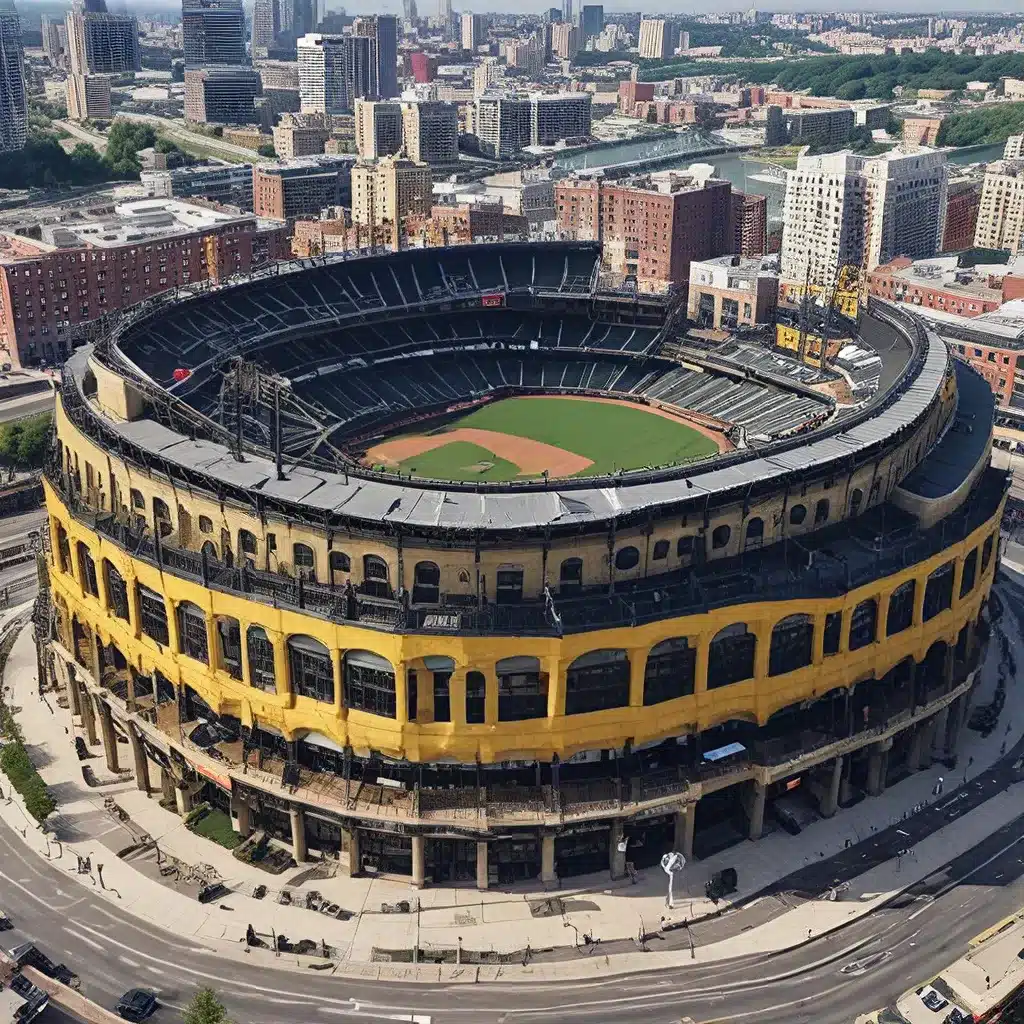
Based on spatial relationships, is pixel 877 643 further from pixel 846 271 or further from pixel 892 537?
pixel 846 271

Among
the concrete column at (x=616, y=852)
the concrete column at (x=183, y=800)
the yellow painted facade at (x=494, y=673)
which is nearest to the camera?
the yellow painted facade at (x=494, y=673)

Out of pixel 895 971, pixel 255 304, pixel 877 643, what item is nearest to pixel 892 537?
pixel 877 643

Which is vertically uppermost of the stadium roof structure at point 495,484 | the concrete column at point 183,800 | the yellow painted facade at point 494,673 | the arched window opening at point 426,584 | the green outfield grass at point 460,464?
the stadium roof structure at point 495,484

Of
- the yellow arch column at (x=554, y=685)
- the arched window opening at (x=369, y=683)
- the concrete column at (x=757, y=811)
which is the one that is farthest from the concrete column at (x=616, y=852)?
the arched window opening at (x=369, y=683)

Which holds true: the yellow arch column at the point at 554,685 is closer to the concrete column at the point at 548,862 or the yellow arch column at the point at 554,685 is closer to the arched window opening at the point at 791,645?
the concrete column at the point at 548,862

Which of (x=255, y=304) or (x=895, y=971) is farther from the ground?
(x=255, y=304)

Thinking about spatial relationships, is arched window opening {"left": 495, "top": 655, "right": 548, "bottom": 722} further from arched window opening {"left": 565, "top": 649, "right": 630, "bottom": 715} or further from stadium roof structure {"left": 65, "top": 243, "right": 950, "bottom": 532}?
stadium roof structure {"left": 65, "top": 243, "right": 950, "bottom": 532}

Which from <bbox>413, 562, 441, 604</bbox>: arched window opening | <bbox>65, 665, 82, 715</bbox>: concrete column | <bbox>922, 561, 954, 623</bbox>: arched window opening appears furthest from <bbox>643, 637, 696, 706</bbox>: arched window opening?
<bbox>65, 665, 82, 715</bbox>: concrete column
